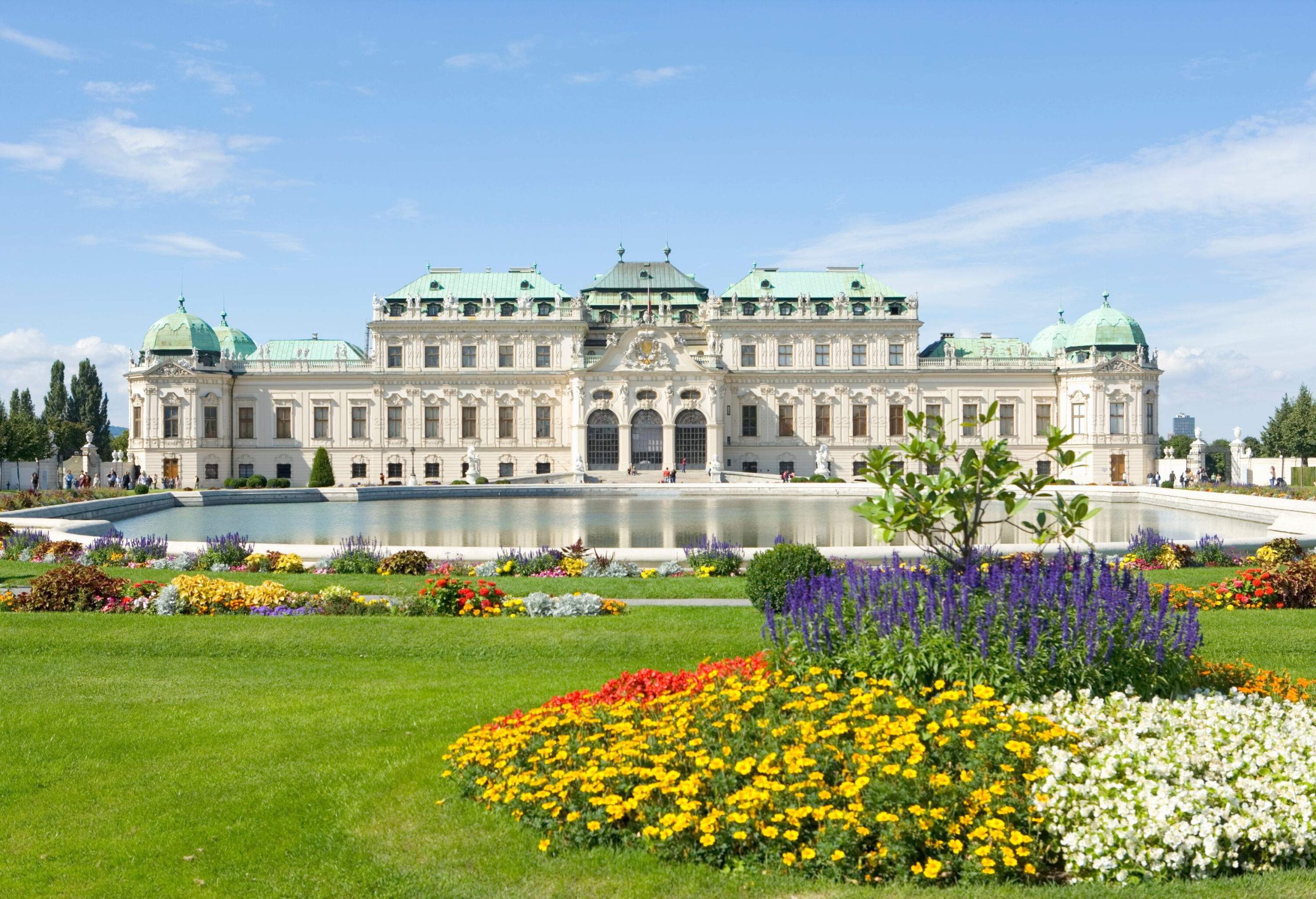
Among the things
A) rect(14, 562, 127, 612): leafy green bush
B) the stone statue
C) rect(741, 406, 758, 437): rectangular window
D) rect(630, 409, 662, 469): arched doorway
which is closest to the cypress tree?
rect(630, 409, 662, 469): arched doorway

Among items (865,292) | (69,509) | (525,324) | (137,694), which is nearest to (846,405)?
(865,292)

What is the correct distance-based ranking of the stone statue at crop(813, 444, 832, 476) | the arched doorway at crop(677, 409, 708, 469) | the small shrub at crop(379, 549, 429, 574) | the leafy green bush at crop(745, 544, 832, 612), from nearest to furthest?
the leafy green bush at crop(745, 544, 832, 612) → the small shrub at crop(379, 549, 429, 574) → the stone statue at crop(813, 444, 832, 476) → the arched doorway at crop(677, 409, 708, 469)

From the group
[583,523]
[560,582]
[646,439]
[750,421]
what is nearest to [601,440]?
[646,439]

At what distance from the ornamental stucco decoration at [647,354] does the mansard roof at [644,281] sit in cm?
896

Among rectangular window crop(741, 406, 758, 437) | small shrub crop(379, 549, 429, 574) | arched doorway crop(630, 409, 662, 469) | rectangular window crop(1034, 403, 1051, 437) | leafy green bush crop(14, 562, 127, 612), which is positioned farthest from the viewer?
rectangular window crop(1034, 403, 1051, 437)

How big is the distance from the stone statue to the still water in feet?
55.4

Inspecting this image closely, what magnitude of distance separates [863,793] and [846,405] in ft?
229

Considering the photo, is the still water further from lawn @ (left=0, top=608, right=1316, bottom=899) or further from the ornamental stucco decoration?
the ornamental stucco decoration

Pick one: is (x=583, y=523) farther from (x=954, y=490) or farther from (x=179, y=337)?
(x=179, y=337)

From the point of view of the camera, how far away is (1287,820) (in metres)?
6.62

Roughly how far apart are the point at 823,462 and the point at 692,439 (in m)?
9.10

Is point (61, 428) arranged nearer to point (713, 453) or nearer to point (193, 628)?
point (713, 453)

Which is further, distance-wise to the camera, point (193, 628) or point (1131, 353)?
point (1131, 353)

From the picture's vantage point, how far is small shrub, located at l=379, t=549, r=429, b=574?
20.9m
